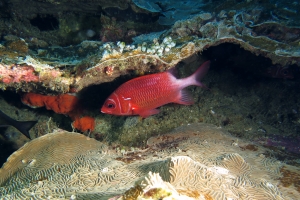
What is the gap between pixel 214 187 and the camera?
6.91 ft

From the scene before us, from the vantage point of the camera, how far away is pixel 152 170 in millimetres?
2594

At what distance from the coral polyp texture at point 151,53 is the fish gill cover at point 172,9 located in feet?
3.81

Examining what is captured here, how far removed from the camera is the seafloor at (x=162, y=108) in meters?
2.57

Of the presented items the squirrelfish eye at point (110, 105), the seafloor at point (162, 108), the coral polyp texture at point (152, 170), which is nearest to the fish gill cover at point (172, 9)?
the seafloor at point (162, 108)

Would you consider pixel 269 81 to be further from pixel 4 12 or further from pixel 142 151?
pixel 4 12

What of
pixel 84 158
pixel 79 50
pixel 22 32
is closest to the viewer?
pixel 84 158

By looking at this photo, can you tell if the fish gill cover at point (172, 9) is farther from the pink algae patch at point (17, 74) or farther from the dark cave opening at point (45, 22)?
the pink algae patch at point (17, 74)

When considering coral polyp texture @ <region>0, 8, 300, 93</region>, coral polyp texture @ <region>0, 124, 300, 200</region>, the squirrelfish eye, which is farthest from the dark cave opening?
the squirrelfish eye

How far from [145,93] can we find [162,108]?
1.79 metres

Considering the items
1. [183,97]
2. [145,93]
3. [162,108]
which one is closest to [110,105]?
[145,93]

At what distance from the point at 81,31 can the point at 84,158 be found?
3.80 metres

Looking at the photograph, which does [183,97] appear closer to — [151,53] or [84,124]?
[151,53]

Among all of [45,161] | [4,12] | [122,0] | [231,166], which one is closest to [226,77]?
[122,0]

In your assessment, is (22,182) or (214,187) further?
(22,182)
